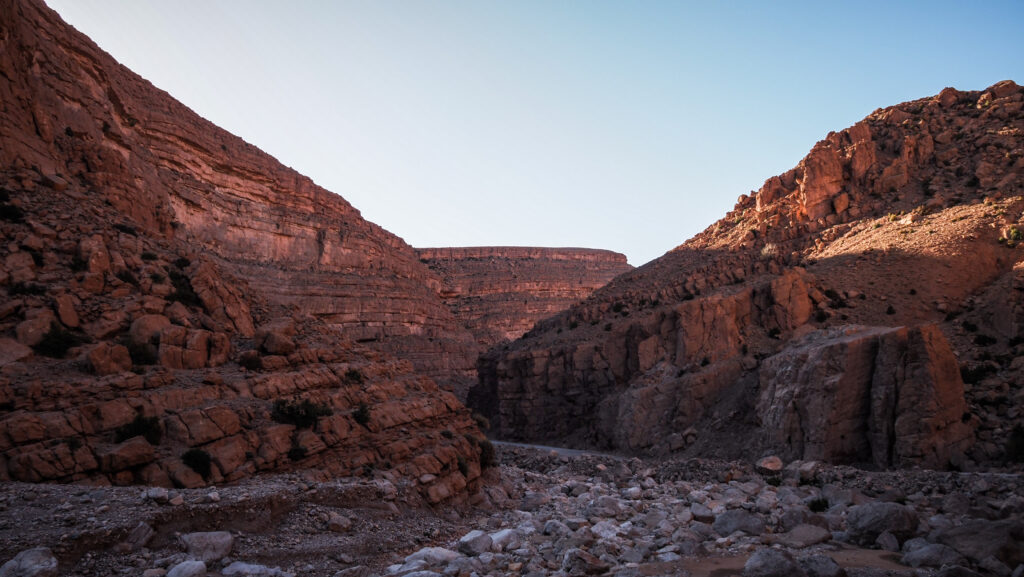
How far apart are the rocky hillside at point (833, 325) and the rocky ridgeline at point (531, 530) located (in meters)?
2.61

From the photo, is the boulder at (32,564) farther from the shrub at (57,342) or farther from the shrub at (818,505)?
the shrub at (818,505)

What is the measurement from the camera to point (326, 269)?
44.9 m

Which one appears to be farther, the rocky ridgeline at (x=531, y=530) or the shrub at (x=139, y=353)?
the shrub at (x=139, y=353)

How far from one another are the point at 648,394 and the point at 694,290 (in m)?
6.70

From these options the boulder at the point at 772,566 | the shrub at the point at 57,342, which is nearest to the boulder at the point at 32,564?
the shrub at the point at 57,342

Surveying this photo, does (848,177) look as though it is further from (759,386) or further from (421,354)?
(421,354)

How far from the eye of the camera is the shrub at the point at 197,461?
11.0 meters

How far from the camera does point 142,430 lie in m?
10.9

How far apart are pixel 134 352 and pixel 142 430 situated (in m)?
2.20

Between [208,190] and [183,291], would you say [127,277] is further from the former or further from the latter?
[208,190]

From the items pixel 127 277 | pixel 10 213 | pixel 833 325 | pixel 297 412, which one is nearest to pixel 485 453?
pixel 297 412

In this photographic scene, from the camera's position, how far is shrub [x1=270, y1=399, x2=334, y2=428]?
13.4 m

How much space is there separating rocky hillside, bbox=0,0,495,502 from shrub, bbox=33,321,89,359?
36 millimetres

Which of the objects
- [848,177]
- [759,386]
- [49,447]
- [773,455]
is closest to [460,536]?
[49,447]
